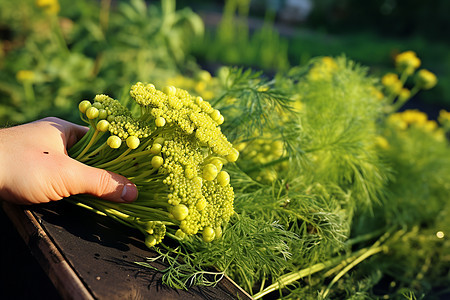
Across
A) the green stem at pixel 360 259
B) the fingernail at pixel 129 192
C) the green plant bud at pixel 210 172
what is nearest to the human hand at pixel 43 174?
the fingernail at pixel 129 192

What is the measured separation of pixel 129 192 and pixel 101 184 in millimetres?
74

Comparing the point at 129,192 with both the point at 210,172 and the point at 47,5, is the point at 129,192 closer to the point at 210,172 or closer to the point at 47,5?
the point at 210,172

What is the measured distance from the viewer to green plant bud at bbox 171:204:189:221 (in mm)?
843

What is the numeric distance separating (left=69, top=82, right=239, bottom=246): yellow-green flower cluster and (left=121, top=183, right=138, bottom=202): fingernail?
0.10 feet

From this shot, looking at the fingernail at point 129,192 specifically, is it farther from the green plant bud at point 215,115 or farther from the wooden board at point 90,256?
the green plant bud at point 215,115

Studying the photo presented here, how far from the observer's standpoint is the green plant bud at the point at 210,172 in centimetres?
88

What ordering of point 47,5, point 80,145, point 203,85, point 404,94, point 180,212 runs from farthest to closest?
point 47,5 → point 203,85 → point 404,94 → point 80,145 → point 180,212

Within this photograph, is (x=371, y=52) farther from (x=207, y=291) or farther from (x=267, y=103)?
(x=207, y=291)

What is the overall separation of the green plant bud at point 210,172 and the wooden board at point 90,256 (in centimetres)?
28

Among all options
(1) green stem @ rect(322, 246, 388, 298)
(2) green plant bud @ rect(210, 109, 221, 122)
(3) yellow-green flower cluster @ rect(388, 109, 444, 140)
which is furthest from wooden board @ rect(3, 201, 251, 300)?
(3) yellow-green flower cluster @ rect(388, 109, 444, 140)

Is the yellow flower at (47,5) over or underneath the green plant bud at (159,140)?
underneath

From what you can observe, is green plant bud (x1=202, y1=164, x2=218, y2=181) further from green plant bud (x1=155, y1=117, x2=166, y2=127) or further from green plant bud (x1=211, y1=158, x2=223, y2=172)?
green plant bud (x1=155, y1=117, x2=166, y2=127)

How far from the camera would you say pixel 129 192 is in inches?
37.8

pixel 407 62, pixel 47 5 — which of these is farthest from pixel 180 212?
pixel 47 5
